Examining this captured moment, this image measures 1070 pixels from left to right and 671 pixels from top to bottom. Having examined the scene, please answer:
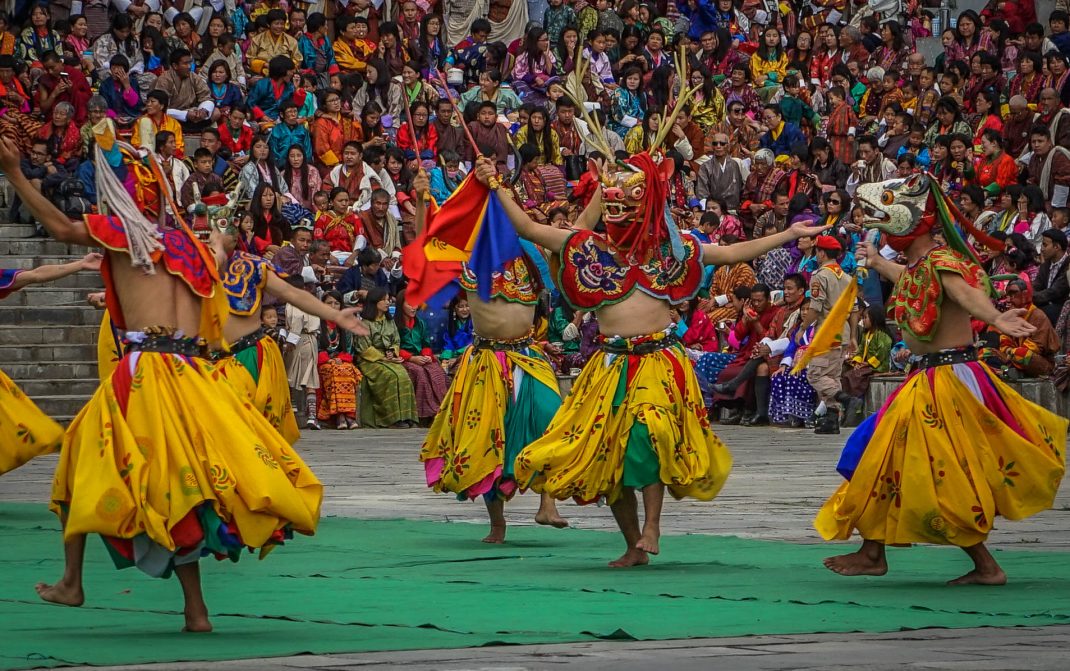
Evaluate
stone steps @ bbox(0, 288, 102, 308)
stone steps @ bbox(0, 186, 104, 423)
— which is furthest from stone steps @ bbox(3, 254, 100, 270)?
stone steps @ bbox(0, 288, 102, 308)

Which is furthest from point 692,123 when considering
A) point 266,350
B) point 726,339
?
point 266,350

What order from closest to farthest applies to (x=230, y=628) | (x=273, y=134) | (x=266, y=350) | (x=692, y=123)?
(x=230, y=628)
(x=266, y=350)
(x=273, y=134)
(x=692, y=123)

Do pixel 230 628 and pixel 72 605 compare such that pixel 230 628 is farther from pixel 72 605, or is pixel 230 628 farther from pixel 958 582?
pixel 958 582

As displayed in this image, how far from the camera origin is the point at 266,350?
1167cm

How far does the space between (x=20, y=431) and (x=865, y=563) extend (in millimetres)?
5150

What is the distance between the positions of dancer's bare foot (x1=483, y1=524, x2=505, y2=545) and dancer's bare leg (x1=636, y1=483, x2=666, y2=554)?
140 cm

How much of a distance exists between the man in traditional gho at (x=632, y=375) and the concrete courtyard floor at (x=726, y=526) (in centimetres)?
54

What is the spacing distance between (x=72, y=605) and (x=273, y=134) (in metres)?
15.1

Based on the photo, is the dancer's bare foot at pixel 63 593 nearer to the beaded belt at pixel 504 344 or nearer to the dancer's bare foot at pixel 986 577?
the dancer's bare foot at pixel 986 577

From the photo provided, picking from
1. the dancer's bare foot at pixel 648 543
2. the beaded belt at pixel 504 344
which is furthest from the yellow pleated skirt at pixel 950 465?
the beaded belt at pixel 504 344

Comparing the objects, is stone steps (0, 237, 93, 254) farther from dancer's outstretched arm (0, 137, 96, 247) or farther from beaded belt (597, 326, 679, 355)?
dancer's outstretched arm (0, 137, 96, 247)

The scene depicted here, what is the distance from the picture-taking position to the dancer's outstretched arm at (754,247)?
9.07 meters

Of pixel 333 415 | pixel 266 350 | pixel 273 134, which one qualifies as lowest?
pixel 333 415

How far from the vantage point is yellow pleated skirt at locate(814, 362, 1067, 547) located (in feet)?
26.2
